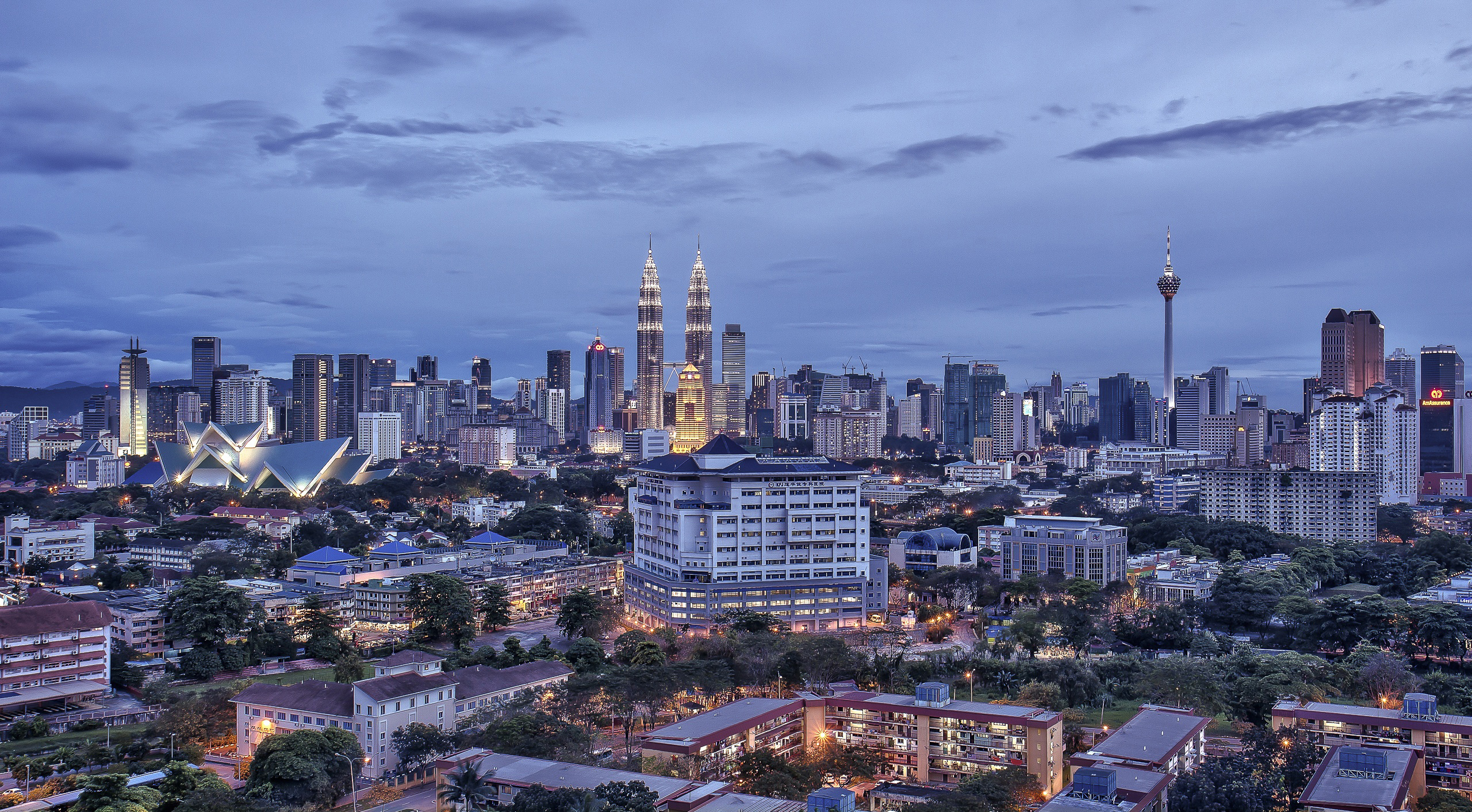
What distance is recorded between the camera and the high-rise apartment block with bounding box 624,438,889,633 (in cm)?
3478

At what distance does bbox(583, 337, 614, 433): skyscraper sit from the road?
325 feet

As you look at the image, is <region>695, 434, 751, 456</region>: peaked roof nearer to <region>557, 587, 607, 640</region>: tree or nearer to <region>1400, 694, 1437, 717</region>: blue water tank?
<region>557, 587, 607, 640</region>: tree

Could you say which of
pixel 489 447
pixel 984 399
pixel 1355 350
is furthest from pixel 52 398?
pixel 1355 350

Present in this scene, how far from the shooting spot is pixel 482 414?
140 meters

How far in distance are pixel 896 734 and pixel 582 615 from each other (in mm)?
13124

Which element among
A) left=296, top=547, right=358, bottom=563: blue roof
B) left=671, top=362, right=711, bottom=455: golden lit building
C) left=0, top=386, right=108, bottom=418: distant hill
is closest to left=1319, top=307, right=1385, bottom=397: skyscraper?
left=671, top=362, right=711, bottom=455: golden lit building

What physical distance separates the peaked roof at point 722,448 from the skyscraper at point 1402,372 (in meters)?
71.6

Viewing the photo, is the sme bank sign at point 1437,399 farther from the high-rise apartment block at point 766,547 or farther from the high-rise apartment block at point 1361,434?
the high-rise apartment block at point 766,547

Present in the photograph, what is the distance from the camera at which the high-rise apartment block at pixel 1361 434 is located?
6456cm

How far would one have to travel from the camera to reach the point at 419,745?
19.9 metres

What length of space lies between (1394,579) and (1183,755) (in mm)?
24432

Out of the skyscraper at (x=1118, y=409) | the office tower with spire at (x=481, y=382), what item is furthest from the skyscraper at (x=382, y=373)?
the skyscraper at (x=1118, y=409)

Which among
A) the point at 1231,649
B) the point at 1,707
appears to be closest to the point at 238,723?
the point at 1,707

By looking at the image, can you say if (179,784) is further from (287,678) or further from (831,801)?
(287,678)
